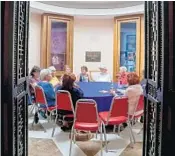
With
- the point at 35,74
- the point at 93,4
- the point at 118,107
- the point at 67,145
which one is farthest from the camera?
the point at 93,4

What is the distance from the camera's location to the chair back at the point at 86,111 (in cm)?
319

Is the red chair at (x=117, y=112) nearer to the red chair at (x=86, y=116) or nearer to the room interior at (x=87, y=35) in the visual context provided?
the red chair at (x=86, y=116)

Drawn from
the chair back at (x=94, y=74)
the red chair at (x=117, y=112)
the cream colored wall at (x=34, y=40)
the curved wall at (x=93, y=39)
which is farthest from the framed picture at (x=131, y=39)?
the red chair at (x=117, y=112)

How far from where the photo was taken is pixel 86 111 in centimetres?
323

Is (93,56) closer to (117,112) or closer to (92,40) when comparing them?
(92,40)

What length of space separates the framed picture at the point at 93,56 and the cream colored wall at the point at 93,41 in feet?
0.30

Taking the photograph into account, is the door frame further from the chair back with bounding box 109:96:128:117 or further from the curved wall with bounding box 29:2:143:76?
the chair back with bounding box 109:96:128:117

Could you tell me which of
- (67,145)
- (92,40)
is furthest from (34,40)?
(67,145)

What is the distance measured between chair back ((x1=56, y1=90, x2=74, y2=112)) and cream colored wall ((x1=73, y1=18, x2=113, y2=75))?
13.9 ft

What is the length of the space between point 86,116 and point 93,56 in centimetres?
489

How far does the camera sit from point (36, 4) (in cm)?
688

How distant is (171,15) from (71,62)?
A: 21.1 feet

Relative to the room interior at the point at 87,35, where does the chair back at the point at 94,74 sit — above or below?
below

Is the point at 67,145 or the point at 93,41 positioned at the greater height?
the point at 93,41
